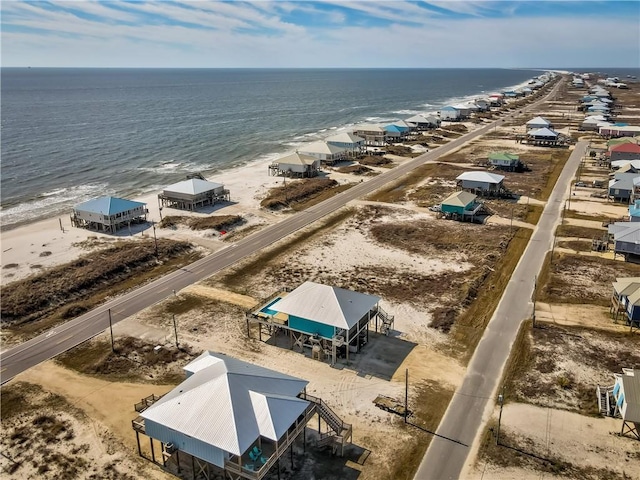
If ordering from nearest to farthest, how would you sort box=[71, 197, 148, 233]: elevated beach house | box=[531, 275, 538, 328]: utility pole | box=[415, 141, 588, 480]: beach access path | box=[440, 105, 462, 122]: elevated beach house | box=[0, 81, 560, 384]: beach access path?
box=[415, 141, 588, 480]: beach access path → box=[0, 81, 560, 384]: beach access path → box=[531, 275, 538, 328]: utility pole → box=[71, 197, 148, 233]: elevated beach house → box=[440, 105, 462, 122]: elevated beach house

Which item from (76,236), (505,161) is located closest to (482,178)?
(505,161)

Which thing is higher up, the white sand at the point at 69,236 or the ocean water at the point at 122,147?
the ocean water at the point at 122,147

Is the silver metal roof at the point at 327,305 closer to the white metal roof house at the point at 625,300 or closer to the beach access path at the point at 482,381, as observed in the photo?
the beach access path at the point at 482,381

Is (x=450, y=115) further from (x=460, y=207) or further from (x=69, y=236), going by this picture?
(x=69, y=236)

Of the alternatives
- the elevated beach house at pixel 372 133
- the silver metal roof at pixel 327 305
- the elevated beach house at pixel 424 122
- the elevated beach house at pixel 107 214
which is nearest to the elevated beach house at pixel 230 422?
the silver metal roof at pixel 327 305

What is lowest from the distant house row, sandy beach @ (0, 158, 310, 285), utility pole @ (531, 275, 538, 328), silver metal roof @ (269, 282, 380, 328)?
utility pole @ (531, 275, 538, 328)

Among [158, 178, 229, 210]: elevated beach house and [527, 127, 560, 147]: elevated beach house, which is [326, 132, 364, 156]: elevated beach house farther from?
[527, 127, 560, 147]: elevated beach house

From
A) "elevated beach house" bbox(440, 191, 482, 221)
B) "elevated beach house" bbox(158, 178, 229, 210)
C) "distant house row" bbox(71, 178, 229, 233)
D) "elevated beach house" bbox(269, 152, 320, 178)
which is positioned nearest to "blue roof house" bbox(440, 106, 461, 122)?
"elevated beach house" bbox(269, 152, 320, 178)

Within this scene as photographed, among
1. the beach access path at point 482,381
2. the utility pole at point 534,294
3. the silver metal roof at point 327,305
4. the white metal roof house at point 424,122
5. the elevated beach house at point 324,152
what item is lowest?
the beach access path at point 482,381
